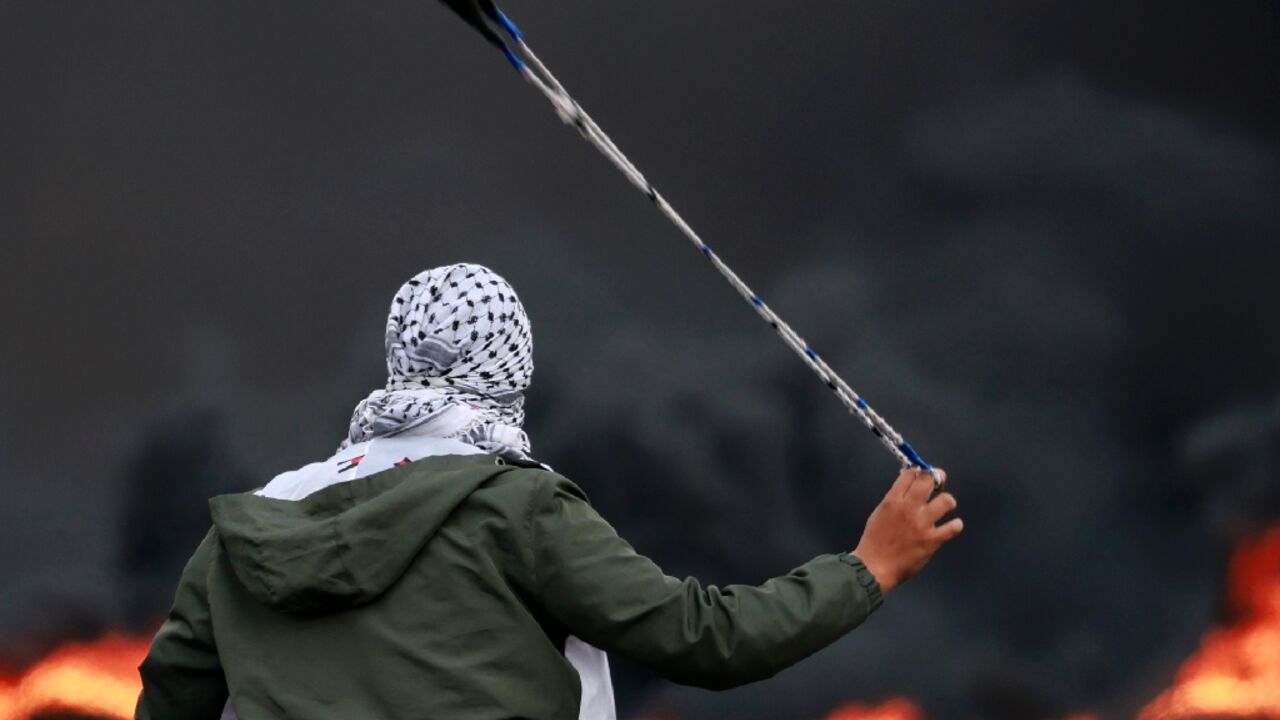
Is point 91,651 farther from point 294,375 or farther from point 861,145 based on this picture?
point 861,145

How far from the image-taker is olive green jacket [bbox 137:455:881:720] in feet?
6.00

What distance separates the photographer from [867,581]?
1.96 meters

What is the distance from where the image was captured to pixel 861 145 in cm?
441

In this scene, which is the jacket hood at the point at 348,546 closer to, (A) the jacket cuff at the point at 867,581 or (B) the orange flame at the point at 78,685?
(A) the jacket cuff at the point at 867,581

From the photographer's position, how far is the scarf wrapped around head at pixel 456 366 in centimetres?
199

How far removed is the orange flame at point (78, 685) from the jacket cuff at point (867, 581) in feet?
9.28

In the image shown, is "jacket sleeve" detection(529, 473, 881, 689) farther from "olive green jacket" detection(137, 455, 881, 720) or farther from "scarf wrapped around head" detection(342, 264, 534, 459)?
"scarf wrapped around head" detection(342, 264, 534, 459)

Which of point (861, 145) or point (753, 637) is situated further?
point (861, 145)

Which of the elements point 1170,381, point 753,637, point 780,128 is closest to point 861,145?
point 780,128

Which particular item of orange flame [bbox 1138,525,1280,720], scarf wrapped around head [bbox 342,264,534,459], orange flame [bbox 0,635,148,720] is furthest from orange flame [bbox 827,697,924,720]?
scarf wrapped around head [bbox 342,264,534,459]

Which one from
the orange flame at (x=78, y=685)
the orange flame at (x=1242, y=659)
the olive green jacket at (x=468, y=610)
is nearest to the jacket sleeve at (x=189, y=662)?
the olive green jacket at (x=468, y=610)

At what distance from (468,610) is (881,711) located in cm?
277

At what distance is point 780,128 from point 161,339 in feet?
5.89

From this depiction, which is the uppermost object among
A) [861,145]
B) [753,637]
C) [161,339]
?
[161,339]
